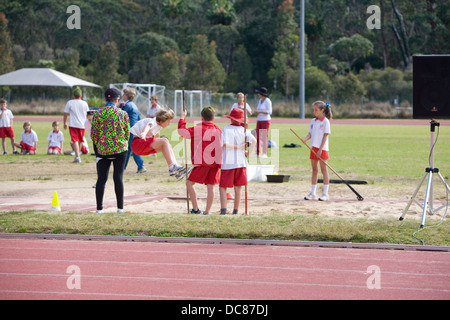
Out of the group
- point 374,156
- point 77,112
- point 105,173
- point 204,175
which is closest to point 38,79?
point 77,112

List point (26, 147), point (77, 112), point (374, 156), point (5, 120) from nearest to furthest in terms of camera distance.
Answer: point (77, 112)
point (374, 156)
point (26, 147)
point (5, 120)

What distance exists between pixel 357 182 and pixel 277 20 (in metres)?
61.7

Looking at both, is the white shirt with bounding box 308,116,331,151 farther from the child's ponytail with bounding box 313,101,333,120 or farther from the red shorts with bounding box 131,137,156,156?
the red shorts with bounding box 131,137,156,156

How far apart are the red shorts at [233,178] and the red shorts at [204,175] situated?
129 millimetres

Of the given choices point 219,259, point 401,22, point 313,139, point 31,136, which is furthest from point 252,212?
point 401,22

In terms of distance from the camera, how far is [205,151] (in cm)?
1095

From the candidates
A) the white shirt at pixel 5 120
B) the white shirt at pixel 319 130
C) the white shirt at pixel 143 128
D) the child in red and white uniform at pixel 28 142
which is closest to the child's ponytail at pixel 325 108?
A: the white shirt at pixel 319 130

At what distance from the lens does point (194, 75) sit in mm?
68875

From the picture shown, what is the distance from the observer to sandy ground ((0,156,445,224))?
11.6 meters

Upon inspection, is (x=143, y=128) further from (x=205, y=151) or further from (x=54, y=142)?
(x=54, y=142)

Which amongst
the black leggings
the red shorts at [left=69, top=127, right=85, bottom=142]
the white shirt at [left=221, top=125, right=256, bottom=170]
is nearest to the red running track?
the black leggings

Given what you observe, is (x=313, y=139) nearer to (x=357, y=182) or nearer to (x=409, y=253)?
(x=357, y=182)

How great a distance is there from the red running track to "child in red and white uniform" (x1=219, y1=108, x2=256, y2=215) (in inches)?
94.0

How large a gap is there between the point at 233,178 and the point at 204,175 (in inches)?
→ 18.2
